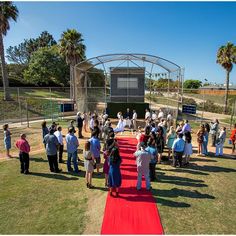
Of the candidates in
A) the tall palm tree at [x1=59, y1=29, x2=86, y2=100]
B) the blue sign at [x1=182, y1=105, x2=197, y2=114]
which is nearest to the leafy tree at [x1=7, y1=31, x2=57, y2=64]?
the tall palm tree at [x1=59, y1=29, x2=86, y2=100]

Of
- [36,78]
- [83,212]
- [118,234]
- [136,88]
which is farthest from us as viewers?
[36,78]

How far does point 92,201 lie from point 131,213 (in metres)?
1.32

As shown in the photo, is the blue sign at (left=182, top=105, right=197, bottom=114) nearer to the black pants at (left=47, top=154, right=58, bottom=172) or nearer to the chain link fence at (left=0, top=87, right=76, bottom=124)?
the chain link fence at (left=0, top=87, right=76, bottom=124)

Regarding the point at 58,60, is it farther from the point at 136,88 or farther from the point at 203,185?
the point at 203,185

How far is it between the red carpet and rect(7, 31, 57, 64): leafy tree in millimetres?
77094

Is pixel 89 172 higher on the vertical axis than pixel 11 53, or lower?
lower

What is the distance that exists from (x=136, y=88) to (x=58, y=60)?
28976 mm

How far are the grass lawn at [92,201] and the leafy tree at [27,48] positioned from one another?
74184mm

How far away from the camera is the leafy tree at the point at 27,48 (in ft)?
247

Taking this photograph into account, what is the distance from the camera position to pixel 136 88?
24.1 meters

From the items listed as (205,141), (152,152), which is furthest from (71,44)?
(152,152)

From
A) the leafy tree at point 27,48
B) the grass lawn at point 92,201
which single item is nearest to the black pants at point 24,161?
the grass lawn at point 92,201

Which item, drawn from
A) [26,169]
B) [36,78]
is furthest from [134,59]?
[36,78]

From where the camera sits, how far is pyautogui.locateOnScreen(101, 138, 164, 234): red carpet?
5372mm
